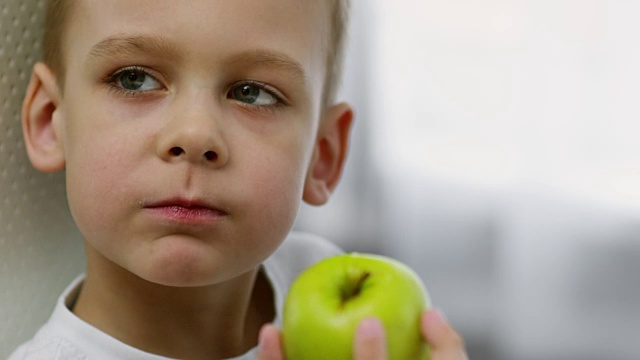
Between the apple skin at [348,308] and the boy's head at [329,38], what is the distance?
0.29m

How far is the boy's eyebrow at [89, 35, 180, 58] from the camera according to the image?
37.6 inches

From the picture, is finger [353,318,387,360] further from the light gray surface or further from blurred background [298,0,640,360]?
blurred background [298,0,640,360]

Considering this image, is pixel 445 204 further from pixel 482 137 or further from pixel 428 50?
pixel 428 50

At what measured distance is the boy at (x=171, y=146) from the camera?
943 mm

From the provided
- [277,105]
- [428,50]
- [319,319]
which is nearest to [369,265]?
[319,319]

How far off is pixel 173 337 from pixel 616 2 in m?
1.56

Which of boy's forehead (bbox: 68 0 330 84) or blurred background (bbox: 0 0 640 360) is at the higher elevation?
boy's forehead (bbox: 68 0 330 84)

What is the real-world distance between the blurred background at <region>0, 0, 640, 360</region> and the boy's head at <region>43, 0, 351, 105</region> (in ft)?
3.90

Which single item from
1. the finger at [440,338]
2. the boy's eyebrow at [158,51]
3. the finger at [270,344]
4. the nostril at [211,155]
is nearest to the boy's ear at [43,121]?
the boy's eyebrow at [158,51]

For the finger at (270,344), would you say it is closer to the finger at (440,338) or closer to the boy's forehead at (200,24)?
the finger at (440,338)

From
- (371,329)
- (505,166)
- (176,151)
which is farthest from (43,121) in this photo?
(505,166)

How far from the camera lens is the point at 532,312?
245 cm

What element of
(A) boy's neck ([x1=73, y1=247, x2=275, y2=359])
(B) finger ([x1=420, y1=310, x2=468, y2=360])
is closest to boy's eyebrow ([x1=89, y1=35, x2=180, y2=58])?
(A) boy's neck ([x1=73, y1=247, x2=275, y2=359])

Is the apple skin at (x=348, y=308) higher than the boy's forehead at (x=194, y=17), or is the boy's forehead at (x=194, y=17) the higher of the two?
the boy's forehead at (x=194, y=17)
